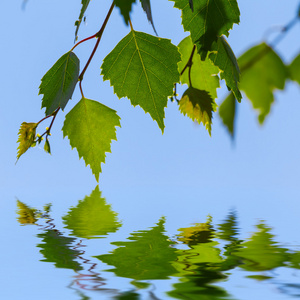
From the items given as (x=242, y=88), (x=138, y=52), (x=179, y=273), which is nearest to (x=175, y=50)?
(x=138, y=52)

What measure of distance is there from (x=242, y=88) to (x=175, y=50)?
27cm

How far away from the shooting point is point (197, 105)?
55cm

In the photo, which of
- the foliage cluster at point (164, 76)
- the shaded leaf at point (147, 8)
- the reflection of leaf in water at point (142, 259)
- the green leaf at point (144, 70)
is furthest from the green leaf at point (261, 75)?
the reflection of leaf in water at point (142, 259)

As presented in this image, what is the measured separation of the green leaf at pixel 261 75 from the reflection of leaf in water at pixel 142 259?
1.57 meters

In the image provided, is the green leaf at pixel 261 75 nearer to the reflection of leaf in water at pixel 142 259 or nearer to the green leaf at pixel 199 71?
the green leaf at pixel 199 71

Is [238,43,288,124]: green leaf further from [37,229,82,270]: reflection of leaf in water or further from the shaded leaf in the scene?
[37,229,82,270]: reflection of leaf in water

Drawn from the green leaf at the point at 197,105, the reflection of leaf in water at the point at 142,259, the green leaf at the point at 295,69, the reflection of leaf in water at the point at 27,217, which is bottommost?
the reflection of leaf in water at the point at 142,259

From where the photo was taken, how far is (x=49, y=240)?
8.90 ft

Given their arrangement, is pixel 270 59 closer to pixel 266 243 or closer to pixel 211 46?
pixel 211 46

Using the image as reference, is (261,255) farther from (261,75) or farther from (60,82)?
(261,75)

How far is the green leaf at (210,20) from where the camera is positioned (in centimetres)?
38

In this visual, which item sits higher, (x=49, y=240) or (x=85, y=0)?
(x=85, y=0)

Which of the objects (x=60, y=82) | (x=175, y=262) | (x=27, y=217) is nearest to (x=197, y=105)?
(x=60, y=82)

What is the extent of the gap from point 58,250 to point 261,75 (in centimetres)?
221
